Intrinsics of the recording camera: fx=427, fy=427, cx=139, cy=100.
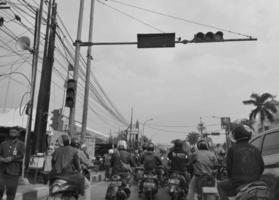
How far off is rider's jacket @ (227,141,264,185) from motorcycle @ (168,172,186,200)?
514cm

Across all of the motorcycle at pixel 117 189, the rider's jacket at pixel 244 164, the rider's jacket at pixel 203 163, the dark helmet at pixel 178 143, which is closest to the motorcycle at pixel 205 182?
the rider's jacket at pixel 203 163

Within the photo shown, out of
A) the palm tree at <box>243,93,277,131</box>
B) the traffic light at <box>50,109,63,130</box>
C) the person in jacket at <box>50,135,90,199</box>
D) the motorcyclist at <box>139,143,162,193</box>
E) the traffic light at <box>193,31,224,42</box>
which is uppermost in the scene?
the palm tree at <box>243,93,277,131</box>

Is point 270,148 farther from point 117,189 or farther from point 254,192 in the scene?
point 117,189

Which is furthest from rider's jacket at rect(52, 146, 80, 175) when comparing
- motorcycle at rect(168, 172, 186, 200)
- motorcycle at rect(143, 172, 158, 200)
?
motorcycle at rect(143, 172, 158, 200)

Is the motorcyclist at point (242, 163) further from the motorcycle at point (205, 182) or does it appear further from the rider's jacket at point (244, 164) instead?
the motorcycle at point (205, 182)

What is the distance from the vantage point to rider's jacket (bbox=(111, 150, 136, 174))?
1009 centimetres

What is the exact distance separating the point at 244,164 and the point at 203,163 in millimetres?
3422

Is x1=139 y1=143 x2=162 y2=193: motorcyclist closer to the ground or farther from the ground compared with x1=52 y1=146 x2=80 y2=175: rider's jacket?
farther from the ground

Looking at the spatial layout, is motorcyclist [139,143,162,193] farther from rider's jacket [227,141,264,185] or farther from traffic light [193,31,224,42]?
rider's jacket [227,141,264,185]

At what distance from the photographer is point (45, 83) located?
16.3 meters

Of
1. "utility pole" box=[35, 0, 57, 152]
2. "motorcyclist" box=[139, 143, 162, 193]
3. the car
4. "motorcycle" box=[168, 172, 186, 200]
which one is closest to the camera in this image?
the car

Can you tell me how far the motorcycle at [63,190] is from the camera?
7059 mm

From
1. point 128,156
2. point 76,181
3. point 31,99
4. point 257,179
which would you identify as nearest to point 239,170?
point 257,179

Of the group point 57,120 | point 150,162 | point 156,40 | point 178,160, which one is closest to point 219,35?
point 156,40
